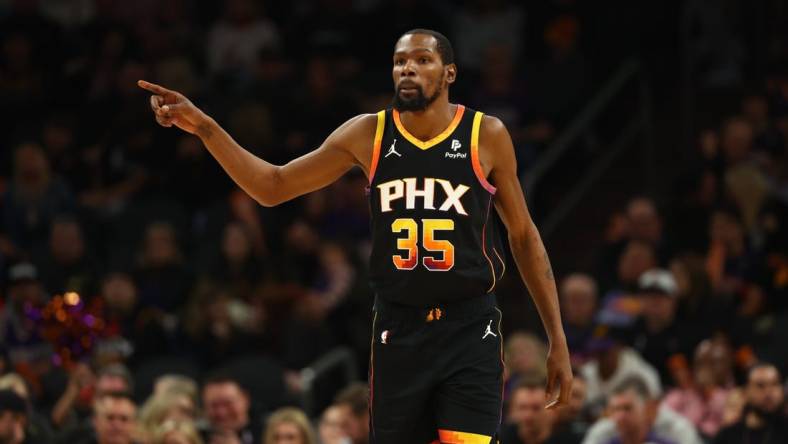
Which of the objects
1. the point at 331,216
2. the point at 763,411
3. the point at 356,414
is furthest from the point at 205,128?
the point at 331,216

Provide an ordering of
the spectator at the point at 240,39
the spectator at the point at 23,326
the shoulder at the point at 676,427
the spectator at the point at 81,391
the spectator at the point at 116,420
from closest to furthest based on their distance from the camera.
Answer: the spectator at the point at 116,420 → the shoulder at the point at 676,427 → the spectator at the point at 81,391 → the spectator at the point at 23,326 → the spectator at the point at 240,39

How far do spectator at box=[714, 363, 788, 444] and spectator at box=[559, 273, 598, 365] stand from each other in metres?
1.73

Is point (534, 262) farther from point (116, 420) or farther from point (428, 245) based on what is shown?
point (116, 420)

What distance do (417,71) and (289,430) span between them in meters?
4.02

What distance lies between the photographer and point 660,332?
10852 millimetres

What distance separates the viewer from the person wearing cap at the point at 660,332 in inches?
423

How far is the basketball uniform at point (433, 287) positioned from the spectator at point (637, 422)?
12.4 ft

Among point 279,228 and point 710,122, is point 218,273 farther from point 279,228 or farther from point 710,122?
point 710,122

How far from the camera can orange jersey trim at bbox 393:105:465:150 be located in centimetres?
548

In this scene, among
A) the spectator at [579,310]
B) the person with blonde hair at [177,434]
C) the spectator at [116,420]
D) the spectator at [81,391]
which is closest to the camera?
the person with blonde hair at [177,434]

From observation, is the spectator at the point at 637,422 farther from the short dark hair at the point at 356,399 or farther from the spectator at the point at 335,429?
the spectator at the point at 335,429

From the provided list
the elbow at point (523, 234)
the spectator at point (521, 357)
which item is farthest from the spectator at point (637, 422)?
the elbow at point (523, 234)

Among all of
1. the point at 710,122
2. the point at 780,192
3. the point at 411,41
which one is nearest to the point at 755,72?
the point at 710,122

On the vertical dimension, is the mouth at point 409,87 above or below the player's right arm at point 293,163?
above
